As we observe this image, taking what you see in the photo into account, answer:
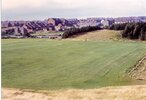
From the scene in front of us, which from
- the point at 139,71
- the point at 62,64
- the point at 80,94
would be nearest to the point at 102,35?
the point at 139,71

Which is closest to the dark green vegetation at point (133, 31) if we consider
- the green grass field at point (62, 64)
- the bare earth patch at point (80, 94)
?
the green grass field at point (62, 64)

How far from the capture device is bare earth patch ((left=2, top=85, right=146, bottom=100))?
20.8 feet

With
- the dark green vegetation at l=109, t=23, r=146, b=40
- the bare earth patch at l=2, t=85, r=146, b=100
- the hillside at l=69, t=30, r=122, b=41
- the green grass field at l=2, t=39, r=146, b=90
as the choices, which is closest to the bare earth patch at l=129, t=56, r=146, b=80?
the green grass field at l=2, t=39, r=146, b=90

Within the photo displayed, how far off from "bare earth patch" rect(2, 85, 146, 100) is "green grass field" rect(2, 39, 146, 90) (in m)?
0.52

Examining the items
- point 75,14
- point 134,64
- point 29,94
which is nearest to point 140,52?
point 134,64

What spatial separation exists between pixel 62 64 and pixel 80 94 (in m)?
2.57

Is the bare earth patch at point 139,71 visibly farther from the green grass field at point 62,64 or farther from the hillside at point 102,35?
the hillside at point 102,35

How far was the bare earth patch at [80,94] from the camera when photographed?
6332 mm

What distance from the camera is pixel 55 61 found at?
30.5 ft

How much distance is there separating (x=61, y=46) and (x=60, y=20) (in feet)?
13.4

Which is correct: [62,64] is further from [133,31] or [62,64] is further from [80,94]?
[133,31]

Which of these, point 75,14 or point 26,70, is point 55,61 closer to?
point 26,70

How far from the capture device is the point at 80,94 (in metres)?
6.57

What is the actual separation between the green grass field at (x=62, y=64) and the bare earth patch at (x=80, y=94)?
20.4 inches
